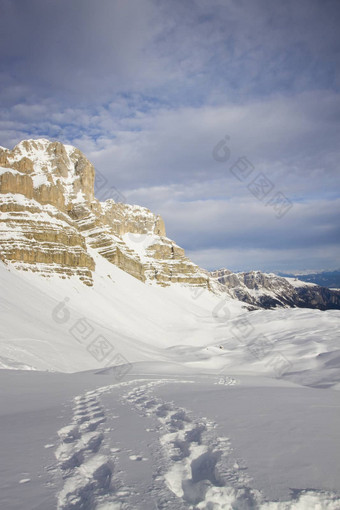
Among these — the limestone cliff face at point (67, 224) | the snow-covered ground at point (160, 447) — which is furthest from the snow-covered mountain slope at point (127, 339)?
the snow-covered ground at point (160, 447)

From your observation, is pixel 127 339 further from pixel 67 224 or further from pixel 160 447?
pixel 67 224

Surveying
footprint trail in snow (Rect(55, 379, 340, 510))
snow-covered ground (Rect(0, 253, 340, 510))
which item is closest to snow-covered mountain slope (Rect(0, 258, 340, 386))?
snow-covered ground (Rect(0, 253, 340, 510))

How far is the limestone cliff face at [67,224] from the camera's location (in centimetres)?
6781

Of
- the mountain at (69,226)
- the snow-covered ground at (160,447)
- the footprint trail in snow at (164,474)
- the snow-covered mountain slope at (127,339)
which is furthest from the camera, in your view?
the mountain at (69,226)

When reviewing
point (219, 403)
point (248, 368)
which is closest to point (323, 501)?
point (219, 403)

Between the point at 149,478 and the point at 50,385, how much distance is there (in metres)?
7.21

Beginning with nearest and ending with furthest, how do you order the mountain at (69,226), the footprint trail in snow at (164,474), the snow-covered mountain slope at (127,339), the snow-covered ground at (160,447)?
1. the footprint trail in snow at (164,474)
2. the snow-covered ground at (160,447)
3. the snow-covered mountain slope at (127,339)
4. the mountain at (69,226)

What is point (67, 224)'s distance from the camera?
77375 mm

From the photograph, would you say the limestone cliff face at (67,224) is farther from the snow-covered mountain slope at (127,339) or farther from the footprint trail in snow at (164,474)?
the footprint trail in snow at (164,474)

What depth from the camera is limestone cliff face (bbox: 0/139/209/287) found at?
2670 inches

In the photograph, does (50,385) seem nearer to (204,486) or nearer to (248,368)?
(204,486)

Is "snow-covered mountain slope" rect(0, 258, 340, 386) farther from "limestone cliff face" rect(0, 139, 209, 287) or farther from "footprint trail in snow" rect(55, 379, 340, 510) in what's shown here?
"footprint trail in snow" rect(55, 379, 340, 510)

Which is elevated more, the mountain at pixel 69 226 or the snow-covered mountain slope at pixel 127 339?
the mountain at pixel 69 226

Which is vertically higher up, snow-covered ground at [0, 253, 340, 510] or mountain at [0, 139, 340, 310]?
mountain at [0, 139, 340, 310]
